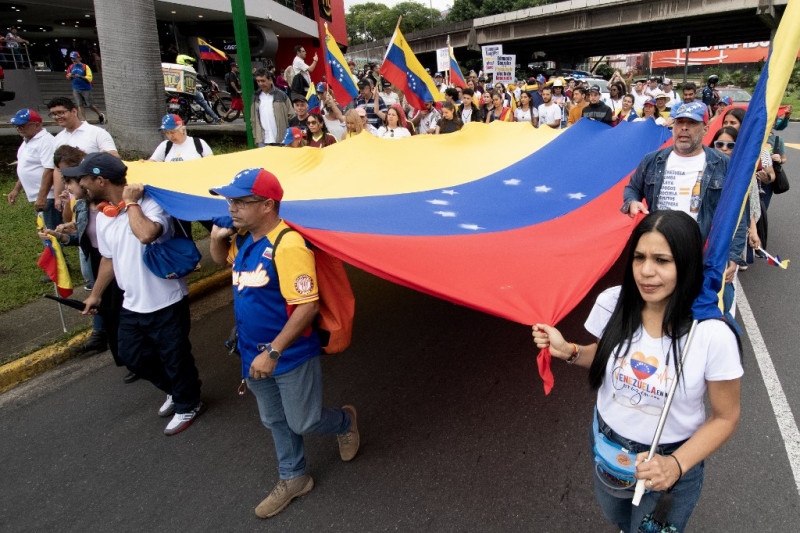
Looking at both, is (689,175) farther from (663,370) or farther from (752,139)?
(663,370)

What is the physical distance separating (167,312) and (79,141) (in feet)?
9.82

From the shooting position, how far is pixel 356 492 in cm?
295

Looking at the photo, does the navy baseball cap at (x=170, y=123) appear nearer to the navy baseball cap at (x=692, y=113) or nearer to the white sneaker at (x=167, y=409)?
the white sneaker at (x=167, y=409)

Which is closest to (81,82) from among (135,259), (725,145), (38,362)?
(38,362)

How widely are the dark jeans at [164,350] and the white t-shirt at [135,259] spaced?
0.08 meters

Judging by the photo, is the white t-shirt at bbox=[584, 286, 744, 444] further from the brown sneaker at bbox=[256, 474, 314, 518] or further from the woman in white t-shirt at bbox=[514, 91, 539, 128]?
the woman in white t-shirt at bbox=[514, 91, 539, 128]

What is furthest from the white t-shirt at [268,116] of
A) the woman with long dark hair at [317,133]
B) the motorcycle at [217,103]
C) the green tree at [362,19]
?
the green tree at [362,19]

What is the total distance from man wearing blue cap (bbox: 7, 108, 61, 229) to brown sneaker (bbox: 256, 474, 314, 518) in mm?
4132

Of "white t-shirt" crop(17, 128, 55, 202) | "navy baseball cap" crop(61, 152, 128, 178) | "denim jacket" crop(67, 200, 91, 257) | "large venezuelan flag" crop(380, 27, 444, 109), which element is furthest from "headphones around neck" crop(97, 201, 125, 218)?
"large venezuelan flag" crop(380, 27, 444, 109)

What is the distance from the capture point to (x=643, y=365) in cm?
172

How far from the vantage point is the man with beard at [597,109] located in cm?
827

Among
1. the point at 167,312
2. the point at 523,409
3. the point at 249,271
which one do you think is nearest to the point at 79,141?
the point at 167,312

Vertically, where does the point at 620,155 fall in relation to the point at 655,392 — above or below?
above

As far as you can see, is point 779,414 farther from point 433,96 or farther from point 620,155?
point 433,96
